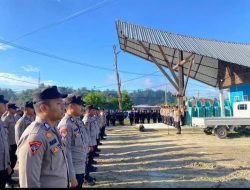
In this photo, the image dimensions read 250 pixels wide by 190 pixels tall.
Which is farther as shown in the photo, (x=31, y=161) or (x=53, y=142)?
(x=53, y=142)

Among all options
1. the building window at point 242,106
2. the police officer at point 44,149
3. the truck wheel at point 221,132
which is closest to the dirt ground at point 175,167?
the truck wheel at point 221,132

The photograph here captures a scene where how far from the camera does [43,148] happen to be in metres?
3.05

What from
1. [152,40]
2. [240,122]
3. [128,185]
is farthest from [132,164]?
[152,40]

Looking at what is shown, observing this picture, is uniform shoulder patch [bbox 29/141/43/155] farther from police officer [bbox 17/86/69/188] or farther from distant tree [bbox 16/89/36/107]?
distant tree [bbox 16/89/36/107]

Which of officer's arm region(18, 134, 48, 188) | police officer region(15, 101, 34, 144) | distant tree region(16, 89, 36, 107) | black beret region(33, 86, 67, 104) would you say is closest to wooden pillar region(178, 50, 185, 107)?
distant tree region(16, 89, 36, 107)

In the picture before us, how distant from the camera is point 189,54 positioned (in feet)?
88.1

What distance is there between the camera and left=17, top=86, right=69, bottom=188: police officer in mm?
2969

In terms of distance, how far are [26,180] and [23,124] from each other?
5460 mm

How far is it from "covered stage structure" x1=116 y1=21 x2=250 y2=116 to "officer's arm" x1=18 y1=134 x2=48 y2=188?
65.3 ft

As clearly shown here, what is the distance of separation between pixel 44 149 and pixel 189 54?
2473 cm

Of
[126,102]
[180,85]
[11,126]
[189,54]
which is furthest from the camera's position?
[126,102]

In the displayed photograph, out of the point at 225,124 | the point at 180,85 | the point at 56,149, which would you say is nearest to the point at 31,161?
the point at 56,149

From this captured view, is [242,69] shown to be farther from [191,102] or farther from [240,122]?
[240,122]

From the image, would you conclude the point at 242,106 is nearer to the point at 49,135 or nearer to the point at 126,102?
the point at 49,135
